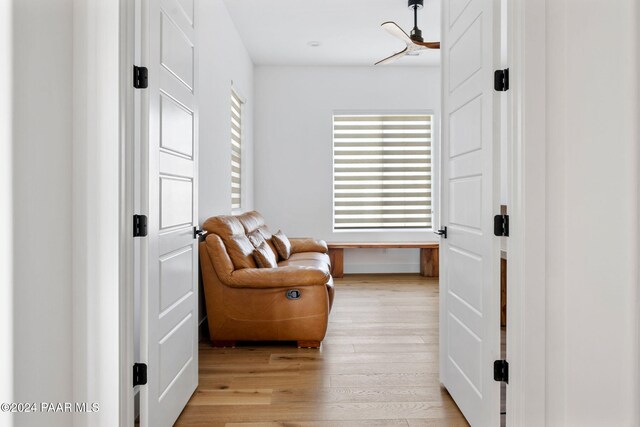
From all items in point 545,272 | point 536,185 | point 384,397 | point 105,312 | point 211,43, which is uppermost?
point 211,43

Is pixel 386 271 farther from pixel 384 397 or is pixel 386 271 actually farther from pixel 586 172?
pixel 586 172

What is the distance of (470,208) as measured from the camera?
2162 millimetres

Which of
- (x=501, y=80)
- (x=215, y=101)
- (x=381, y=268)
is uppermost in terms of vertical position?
(x=215, y=101)

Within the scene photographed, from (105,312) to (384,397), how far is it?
4.94 feet

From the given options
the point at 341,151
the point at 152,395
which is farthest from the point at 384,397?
the point at 341,151

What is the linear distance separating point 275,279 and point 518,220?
192cm

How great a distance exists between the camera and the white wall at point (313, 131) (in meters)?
6.47

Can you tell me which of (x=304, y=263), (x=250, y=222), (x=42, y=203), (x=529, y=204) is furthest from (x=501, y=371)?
(x=250, y=222)

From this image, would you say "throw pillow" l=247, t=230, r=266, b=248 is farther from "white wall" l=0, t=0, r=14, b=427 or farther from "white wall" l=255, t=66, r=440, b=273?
"white wall" l=0, t=0, r=14, b=427

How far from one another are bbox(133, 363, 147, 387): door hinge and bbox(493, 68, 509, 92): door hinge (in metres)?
1.81

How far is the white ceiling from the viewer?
4.46 metres

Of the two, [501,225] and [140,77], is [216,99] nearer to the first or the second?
[140,77]

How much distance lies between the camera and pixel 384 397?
2480 millimetres

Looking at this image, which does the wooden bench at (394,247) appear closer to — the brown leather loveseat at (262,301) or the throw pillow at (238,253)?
the throw pillow at (238,253)
